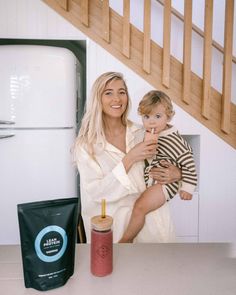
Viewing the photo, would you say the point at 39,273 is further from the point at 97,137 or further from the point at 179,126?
the point at 179,126

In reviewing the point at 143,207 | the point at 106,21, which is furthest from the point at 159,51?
the point at 143,207

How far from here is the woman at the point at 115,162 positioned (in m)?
1.16

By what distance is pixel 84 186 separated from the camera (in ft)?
4.02

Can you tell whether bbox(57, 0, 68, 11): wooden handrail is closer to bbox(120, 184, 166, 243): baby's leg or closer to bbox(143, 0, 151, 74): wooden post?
bbox(143, 0, 151, 74): wooden post

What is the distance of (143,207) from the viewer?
3.95ft

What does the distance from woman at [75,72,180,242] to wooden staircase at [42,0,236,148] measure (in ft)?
1.92

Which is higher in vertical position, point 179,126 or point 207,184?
point 179,126

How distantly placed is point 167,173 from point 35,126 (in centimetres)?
97

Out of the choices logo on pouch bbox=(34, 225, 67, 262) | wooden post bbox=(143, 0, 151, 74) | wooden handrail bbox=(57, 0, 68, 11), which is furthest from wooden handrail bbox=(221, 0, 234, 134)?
logo on pouch bbox=(34, 225, 67, 262)

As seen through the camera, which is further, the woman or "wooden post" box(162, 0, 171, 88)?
"wooden post" box(162, 0, 171, 88)

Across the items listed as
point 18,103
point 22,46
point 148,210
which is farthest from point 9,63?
point 148,210

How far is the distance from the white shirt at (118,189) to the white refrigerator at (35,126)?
0.61 metres

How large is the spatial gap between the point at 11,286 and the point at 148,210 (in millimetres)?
618

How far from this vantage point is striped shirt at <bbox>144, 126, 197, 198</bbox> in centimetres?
113
